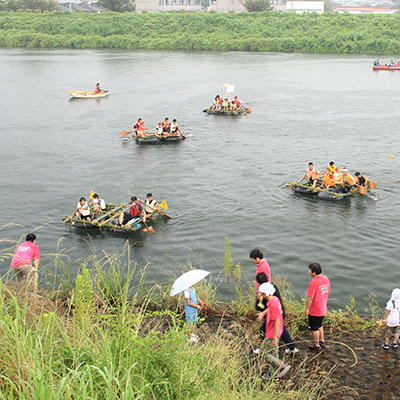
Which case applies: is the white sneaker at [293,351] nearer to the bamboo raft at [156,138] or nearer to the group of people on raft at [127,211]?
the group of people on raft at [127,211]

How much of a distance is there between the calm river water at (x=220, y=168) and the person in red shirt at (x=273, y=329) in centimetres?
455

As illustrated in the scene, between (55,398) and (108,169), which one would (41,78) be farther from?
(55,398)

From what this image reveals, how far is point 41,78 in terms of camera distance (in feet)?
177

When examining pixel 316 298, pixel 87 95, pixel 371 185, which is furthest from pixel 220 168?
pixel 87 95

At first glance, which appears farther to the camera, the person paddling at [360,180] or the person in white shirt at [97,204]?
the person paddling at [360,180]

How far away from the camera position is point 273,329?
7.34m

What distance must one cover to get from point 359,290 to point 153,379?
28.3ft

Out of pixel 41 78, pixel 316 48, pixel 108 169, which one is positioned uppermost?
pixel 316 48

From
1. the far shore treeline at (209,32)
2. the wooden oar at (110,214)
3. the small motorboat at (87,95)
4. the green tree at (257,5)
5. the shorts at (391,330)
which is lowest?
the wooden oar at (110,214)

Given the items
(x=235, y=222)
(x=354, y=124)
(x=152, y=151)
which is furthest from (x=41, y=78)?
(x=235, y=222)

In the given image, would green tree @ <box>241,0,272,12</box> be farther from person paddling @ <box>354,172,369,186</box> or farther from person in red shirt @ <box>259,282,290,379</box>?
person in red shirt @ <box>259,282,290,379</box>

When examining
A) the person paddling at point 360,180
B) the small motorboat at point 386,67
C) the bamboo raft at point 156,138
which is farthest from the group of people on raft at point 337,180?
the small motorboat at point 386,67

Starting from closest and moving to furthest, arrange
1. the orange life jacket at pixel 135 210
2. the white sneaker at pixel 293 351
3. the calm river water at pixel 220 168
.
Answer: the white sneaker at pixel 293 351, the calm river water at pixel 220 168, the orange life jacket at pixel 135 210

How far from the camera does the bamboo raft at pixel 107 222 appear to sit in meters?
15.9
